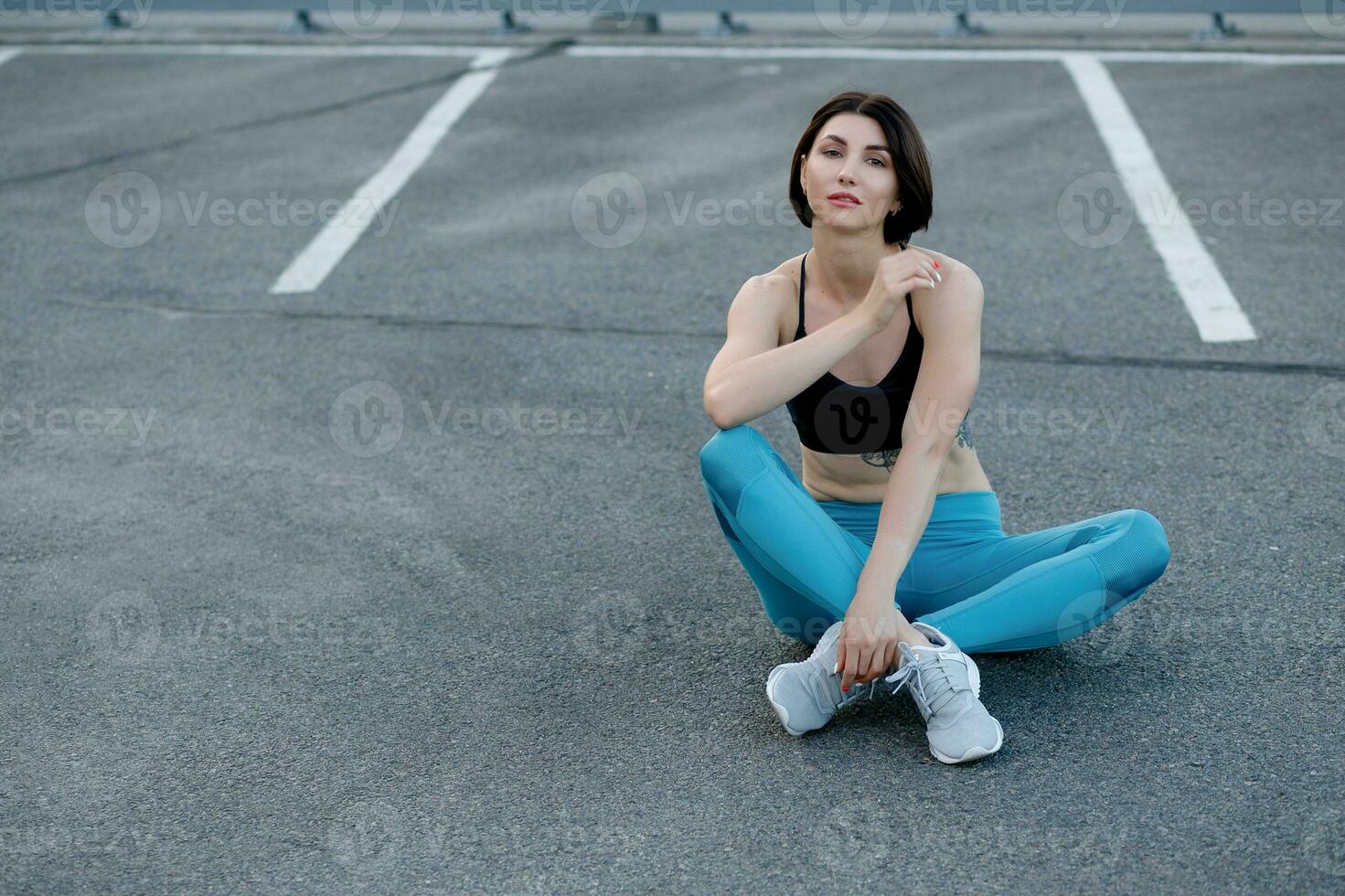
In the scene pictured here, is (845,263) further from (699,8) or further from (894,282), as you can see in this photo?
(699,8)

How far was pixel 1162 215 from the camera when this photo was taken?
7.02 meters

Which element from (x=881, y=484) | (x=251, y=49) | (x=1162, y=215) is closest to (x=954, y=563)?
(x=881, y=484)

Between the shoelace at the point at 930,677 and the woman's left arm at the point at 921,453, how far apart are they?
0.05m

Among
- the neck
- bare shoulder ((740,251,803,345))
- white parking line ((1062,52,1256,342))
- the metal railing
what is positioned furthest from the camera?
the metal railing

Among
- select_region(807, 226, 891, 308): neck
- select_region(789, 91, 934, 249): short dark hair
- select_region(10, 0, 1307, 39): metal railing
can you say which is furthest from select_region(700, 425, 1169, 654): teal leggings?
select_region(10, 0, 1307, 39): metal railing

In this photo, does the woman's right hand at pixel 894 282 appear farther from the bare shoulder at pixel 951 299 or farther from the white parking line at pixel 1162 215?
the white parking line at pixel 1162 215

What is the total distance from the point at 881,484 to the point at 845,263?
1.94 feet

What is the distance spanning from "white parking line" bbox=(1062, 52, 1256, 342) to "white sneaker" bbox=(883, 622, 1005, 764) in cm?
304

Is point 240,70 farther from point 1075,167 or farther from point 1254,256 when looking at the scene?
point 1254,256

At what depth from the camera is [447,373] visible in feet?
19.2

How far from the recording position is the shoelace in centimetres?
330

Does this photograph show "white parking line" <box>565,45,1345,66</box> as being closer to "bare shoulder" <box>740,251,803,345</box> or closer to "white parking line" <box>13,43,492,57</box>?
"white parking line" <box>13,43,492,57</box>

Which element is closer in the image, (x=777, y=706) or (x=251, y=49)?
(x=777, y=706)

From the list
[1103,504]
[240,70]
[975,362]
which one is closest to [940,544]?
[975,362]
